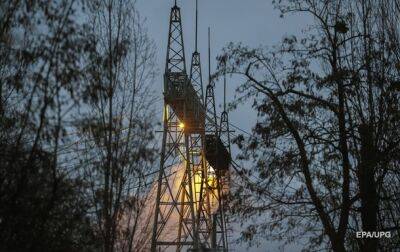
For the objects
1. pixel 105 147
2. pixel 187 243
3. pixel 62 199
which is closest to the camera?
pixel 62 199

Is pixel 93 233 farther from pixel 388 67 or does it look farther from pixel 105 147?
pixel 388 67

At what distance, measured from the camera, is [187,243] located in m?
29.5

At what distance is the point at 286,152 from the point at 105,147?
491 cm

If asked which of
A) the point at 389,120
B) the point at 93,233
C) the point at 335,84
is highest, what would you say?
the point at 335,84

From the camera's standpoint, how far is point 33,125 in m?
A: 7.25

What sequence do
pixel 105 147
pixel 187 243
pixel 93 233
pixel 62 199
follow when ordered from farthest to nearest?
pixel 187 243, pixel 105 147, pixel 93 233, pixel 62 199

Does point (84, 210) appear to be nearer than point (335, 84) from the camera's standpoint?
Yes

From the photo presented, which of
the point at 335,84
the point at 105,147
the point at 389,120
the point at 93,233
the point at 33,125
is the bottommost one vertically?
the point at 93,233

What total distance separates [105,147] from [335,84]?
569 centimetres

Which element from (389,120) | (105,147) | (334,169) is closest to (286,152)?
(334,169)

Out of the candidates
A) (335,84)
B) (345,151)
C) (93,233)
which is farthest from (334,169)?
(93,233)

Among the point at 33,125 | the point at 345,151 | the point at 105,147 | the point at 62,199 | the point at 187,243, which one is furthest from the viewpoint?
the point at 187,243

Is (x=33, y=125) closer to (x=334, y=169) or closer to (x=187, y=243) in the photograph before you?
(x=334, y=169)

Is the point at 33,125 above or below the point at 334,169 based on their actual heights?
below
